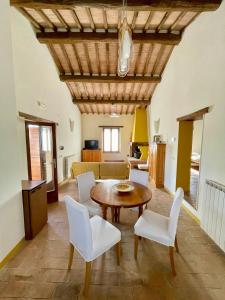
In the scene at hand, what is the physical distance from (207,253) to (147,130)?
620 cm

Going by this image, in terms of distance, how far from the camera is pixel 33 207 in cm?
249

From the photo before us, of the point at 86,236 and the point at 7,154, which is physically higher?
the point at 7,154

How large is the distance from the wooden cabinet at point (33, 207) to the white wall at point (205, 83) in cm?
277

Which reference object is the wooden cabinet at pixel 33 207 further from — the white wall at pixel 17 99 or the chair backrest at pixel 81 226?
the chair backrest at pixel 81 226

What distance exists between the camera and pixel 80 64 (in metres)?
5.14

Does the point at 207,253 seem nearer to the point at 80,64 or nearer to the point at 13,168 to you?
the point at 13,168

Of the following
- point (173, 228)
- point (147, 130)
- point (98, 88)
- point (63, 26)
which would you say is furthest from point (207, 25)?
point (147, 130)

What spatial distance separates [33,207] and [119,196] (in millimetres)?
1353

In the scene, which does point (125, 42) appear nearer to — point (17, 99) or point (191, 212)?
point (17, 99)

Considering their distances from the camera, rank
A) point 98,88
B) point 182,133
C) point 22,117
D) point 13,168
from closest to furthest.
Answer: point 13,168 → point 22,117 → point 182,133 → point 98,88

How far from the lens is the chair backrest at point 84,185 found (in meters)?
2.68

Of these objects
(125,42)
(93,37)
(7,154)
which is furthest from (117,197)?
(93,37)

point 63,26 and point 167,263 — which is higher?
point 63,26

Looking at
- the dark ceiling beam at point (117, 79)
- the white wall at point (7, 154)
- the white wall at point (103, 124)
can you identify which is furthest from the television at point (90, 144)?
the white wall at point (7, 154)
